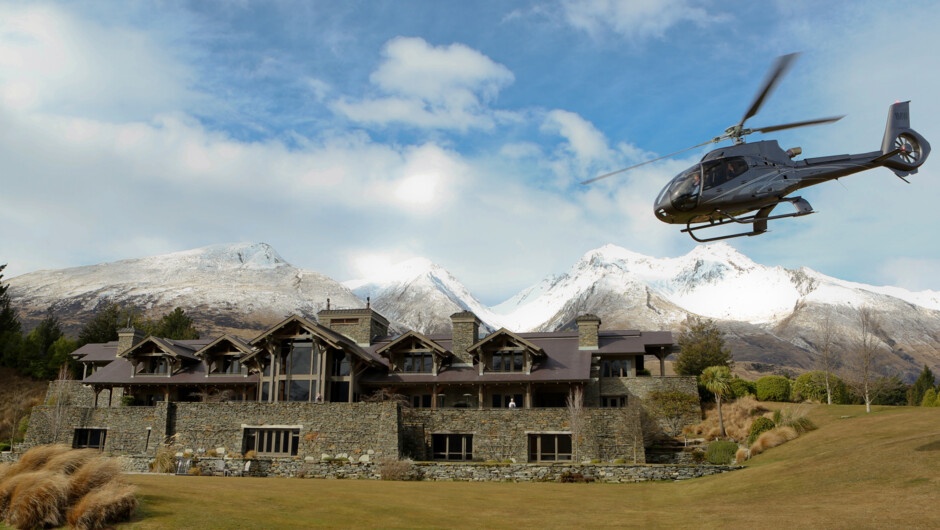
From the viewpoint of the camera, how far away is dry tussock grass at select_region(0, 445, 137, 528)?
1590cm

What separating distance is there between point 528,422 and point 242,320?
163565 millimetres

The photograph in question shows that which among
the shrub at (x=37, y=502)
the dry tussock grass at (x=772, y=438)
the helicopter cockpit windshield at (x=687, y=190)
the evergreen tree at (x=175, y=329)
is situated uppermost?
the evergreen tree at (x=175, y=329)

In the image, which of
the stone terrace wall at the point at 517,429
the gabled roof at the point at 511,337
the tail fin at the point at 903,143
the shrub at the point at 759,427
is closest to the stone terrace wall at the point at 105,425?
the stone terrace wall at the point at 517,429

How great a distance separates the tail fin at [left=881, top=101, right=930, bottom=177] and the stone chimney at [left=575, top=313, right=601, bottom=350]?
958 inches

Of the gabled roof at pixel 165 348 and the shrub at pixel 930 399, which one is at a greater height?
the gabled roof at pixel 165 348

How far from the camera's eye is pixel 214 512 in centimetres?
1789

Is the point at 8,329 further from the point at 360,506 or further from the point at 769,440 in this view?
the point at 769,440

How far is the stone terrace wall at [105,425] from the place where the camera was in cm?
3888

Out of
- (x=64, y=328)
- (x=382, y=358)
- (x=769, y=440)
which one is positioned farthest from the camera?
(x=64, y=328)

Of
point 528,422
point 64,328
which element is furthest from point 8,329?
point 64,328

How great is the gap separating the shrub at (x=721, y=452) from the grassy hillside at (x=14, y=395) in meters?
49.1

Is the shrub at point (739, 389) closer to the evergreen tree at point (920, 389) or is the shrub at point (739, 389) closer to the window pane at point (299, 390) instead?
the evergreen tree at point (920, 389)

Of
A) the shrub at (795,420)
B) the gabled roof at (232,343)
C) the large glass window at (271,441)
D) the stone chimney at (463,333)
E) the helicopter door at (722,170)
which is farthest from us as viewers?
the stone chimney at (463,333)

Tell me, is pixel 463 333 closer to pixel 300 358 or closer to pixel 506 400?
pixel 506 400
